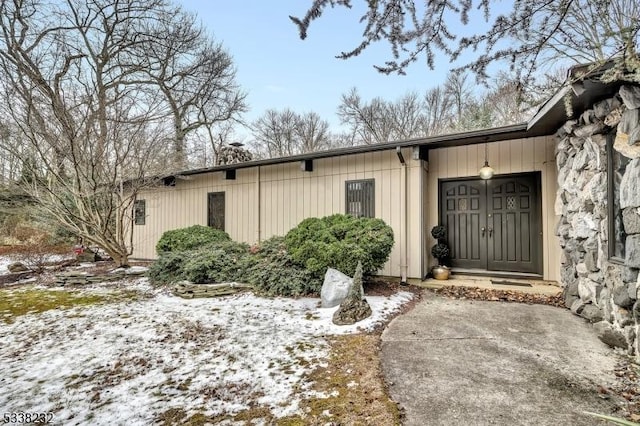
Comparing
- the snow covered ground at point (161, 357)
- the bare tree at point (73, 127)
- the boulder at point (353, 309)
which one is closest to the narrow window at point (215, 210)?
the bare tree at point (73, 127)

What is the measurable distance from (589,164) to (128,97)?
7.67 m

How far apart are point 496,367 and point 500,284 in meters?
3.09

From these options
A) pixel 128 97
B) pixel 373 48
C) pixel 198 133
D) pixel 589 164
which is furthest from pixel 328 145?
pixel 373 48

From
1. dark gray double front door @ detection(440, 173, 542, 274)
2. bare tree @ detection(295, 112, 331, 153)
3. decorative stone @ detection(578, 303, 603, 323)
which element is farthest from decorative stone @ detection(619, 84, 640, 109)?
bare tree @ detection(295, 112, 331, 153)

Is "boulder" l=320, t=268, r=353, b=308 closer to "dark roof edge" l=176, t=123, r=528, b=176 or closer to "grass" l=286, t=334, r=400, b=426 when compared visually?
"grass" l=286, t=334, r=400, b=426

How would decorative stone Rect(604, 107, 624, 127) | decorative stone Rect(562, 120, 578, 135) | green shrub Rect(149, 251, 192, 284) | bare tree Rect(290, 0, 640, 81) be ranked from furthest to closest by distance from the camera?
green shrub Rect(149, 251, 192, 284)
decorative stone Rect(562, 120, 578, 135)
decorative stone Rect(604, 107, 624, 127)
bare tree Rect(290, 0, 640, 81)

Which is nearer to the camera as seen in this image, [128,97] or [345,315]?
[345,315]

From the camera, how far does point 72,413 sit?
200 cm

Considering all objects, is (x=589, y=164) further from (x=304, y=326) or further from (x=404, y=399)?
(x=304, y=326)

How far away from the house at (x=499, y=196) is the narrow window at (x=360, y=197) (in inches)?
0.8

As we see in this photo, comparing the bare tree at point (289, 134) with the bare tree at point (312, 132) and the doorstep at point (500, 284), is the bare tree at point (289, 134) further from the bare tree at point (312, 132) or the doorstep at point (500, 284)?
the doorstep at point (500, 284)

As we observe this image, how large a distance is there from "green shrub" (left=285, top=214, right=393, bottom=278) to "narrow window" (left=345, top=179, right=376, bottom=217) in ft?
2.64

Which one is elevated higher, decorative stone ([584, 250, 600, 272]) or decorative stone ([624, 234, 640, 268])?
decorative stone ([624, 234, 640, 268])

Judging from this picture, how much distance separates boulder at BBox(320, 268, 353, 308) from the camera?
13.4 feet
